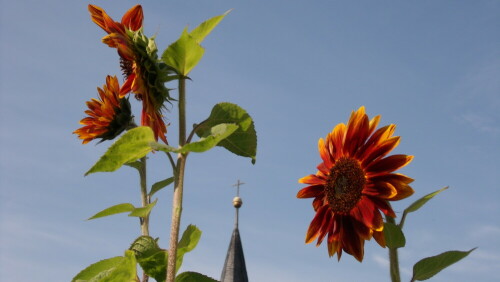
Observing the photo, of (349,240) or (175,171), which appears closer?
(175,171)

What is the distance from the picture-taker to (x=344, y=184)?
184 centimetres

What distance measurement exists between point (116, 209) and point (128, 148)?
28 centimetres

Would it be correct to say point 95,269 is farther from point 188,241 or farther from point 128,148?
point 128,148

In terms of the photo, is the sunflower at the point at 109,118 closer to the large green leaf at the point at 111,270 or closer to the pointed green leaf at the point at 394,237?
the large green leaf at the point at 111,270

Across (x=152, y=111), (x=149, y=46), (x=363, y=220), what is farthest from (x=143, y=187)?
(x=363, y=220)


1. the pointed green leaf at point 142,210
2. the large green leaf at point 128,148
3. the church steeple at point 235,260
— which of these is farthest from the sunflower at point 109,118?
the church steeple at point 235,260

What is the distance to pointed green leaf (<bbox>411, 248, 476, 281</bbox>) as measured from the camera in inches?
56.1

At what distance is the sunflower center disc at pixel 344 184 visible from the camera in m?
1.79

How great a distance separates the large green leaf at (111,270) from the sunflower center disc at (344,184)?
0.73 metres

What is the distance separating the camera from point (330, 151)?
191cm

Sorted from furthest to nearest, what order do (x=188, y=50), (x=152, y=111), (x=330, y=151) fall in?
(x=330, y=151) → (x=152, y=111) → (x=188, y=50)

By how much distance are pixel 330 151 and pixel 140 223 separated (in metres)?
0.67

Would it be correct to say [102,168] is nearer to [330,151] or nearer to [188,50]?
[188,50]

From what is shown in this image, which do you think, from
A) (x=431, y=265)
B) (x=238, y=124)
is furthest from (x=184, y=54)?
(x=431, y=265)
